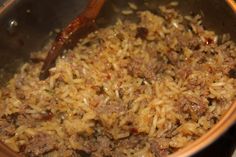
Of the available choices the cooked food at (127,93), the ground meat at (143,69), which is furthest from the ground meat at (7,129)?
the ground meat at (143,69)

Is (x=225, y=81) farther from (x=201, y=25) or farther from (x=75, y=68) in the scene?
(x=75, y=68)

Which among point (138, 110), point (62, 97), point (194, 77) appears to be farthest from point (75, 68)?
point (194, 77)

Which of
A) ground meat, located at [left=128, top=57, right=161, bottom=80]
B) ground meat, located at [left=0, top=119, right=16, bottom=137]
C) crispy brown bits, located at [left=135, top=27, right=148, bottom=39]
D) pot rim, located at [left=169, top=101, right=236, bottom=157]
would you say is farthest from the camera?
crispy brown bits, located at [left=135, top=27, right=148, bottom=39]

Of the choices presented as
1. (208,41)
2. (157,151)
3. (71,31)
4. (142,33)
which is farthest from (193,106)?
(71,31)

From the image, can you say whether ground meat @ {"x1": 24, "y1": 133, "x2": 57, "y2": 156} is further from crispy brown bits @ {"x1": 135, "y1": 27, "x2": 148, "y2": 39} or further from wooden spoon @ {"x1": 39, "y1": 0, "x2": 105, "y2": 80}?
crispy brown bits @ {"x1": 135, "y1": 27, "x2": 148, "y2": 39}

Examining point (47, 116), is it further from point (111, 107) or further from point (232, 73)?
point (232, 73)

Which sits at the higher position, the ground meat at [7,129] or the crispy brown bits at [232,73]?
the crispy brown bits at [232,73]

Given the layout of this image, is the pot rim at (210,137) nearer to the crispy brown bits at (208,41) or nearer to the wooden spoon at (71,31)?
the crispy brown bits at (208,41)

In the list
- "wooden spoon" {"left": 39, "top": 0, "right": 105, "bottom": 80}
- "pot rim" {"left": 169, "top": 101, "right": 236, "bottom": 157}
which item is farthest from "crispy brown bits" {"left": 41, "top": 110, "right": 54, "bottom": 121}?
"pot rim" {"left": 169, "top": 101, "right": 236, "bottom": 157}
